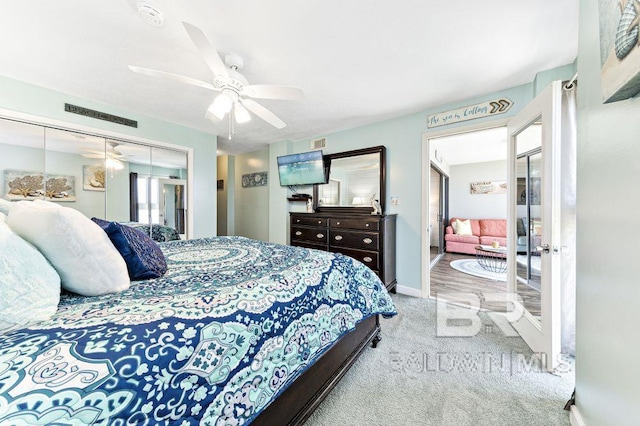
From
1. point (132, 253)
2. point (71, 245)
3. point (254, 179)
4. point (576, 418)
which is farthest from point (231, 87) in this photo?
point (254, 179)

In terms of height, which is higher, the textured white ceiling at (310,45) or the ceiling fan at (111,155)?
the textured white ceiling at (310,45)

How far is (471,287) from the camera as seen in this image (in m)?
3.45

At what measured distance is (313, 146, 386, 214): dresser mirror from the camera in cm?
348

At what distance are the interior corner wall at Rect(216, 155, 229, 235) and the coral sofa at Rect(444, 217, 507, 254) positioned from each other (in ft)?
18.6

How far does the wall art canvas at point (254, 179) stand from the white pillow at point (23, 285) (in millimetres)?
4373

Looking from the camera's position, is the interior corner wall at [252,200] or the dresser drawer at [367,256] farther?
the interior corner wall at [252,200]

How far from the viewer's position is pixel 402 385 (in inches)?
60.7

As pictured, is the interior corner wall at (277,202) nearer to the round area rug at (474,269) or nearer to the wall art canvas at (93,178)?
the wall art canvas at (93,178)

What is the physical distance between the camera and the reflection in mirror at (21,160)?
7.90 feet

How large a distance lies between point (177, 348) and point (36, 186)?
3322 mm

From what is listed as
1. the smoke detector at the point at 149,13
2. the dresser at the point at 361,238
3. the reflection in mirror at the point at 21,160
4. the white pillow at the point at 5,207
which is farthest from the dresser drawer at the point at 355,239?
the reflection in mirror at the point at 21,160

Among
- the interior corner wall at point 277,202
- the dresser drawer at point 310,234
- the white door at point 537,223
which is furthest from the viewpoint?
the interior corner wall at point 277,202

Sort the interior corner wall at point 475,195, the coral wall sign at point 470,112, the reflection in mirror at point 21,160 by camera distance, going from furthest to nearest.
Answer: the interior corner wall at point 475,195
the coral wall sign at point 470,112
the reflection in mirror at point 21,160

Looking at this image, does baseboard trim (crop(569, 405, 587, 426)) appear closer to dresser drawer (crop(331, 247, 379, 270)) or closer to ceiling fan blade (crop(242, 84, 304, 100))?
dresser drawer (crop(331, 247, 379, 270))
